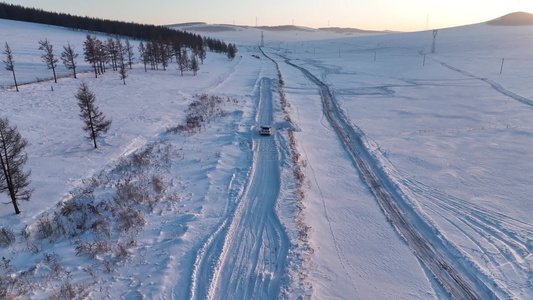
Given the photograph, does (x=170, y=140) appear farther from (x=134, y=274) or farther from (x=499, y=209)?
(x=499, y=209)

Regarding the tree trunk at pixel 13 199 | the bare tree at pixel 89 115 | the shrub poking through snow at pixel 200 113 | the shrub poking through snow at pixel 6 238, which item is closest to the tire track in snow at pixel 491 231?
the shrub poking through snow at pixel 6 238

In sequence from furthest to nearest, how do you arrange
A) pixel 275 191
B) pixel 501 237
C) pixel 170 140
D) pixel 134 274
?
pixel 170 140, pixel 275 191, pixel 501 237, pixel 134 274

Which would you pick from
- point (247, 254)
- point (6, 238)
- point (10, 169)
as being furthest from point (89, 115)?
point (247, 254)

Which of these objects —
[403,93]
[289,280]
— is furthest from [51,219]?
[403,93]

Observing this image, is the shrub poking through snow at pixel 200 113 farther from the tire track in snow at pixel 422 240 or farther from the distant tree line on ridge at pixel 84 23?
the distant tree line on ridge at pixel 84 23

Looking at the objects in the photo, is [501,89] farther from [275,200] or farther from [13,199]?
[13,199]
